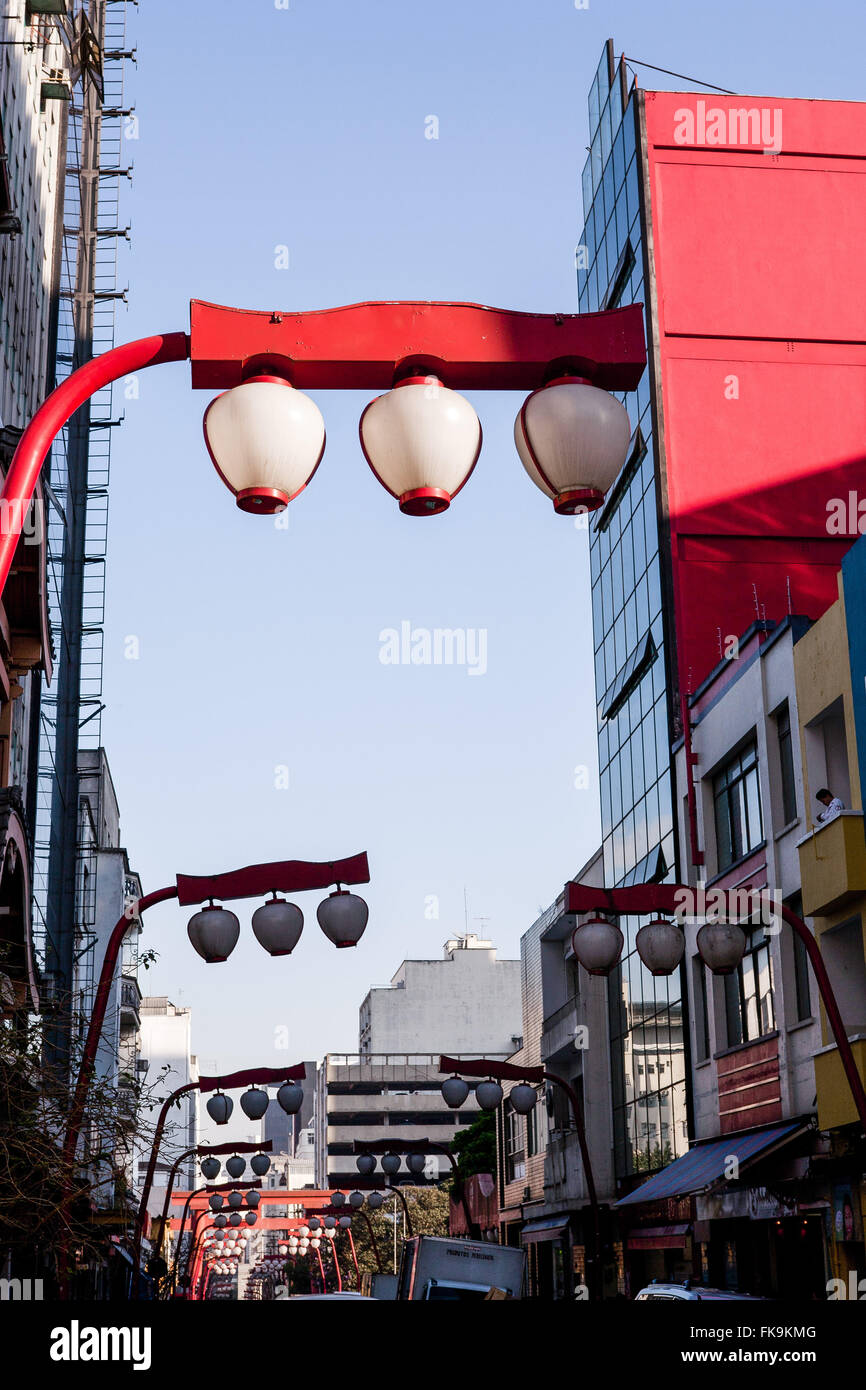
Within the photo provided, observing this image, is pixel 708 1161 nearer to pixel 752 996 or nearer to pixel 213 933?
pixel 752 996

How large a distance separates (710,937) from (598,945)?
4.19 ft

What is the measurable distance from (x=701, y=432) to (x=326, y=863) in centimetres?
2609

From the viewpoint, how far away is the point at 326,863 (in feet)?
56.3

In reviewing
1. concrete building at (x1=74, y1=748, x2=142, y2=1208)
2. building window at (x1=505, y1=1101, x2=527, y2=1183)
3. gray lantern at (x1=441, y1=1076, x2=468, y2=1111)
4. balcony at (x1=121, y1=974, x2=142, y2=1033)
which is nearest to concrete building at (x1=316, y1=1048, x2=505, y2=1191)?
balcony at (x1=121, y1=974, x2=142, y2=1033)

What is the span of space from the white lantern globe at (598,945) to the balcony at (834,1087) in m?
5.45

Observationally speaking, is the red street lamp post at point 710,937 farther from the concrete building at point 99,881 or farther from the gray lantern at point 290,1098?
the concrete building at point 99,881

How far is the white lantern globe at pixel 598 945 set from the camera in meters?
18.0

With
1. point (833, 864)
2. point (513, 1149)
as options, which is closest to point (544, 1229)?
point (513, 1149)

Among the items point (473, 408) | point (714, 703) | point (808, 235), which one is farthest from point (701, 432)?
point (473, 408)

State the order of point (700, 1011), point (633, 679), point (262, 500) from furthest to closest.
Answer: point (633, 679) < point (700, 1011) < point (262, 500)

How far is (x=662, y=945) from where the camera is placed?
58.6ft

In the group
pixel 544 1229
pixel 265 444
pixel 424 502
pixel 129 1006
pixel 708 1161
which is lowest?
pixel 544 1229

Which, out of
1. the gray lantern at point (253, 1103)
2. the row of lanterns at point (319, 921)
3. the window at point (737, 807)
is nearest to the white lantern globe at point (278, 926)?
the row of lanterns at point (319, 921)
